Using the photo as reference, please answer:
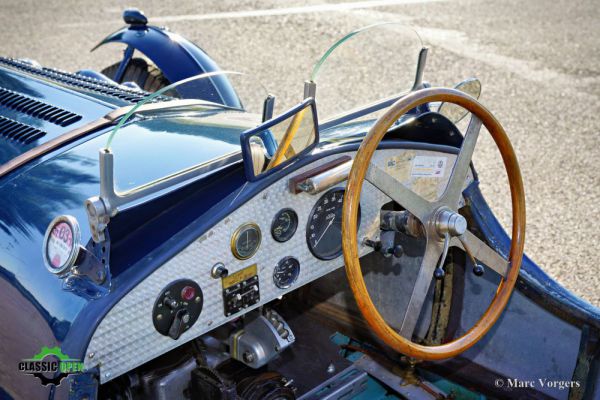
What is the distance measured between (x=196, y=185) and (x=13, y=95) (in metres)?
1.17

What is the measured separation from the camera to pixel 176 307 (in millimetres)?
2004

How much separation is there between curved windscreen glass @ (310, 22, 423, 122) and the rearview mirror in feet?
13.6

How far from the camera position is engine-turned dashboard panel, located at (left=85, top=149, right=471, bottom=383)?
1.93 meters

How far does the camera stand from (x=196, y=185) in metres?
2.17

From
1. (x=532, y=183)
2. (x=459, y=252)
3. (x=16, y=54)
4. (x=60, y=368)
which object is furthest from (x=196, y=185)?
(x=16, y=54)

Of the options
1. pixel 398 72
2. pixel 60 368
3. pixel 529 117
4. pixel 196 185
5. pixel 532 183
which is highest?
pixel 398 72

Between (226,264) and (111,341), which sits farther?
(226,264)

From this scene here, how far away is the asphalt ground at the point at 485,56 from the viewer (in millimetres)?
5156

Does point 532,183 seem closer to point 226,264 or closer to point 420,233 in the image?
point 420,233

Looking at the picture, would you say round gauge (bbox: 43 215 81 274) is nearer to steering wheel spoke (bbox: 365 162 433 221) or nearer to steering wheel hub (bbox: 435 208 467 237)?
steering wheel spoke (bbox: 365 162 433 221)

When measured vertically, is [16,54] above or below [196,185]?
above

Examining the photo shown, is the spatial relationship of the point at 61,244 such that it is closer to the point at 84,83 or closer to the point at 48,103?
the point at 48,103

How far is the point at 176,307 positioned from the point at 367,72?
5804mm

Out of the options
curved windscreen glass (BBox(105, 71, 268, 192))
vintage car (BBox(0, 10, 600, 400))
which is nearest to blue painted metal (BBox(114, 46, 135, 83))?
vintage car (BBox(0, 10, 600, 400))
